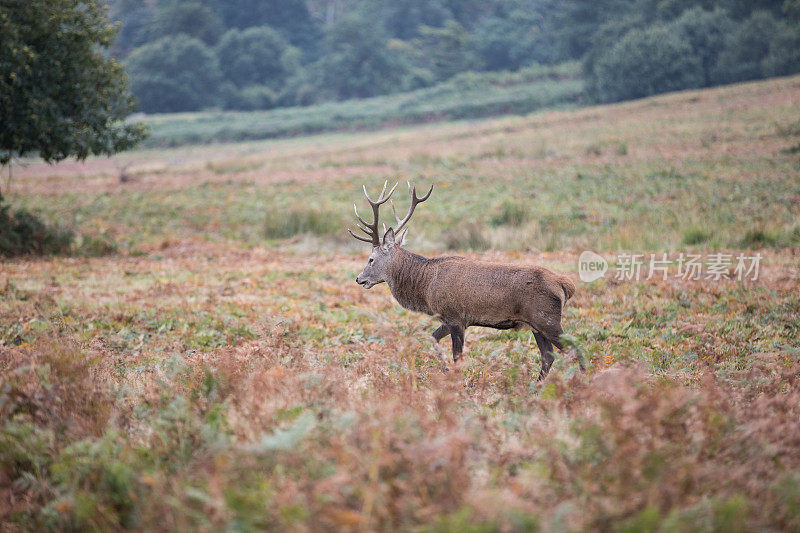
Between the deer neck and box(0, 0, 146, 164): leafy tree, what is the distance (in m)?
11.7

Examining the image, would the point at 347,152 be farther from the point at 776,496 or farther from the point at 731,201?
the point at 776,496

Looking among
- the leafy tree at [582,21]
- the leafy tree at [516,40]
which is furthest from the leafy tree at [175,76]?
the leafy tree at [582,21]

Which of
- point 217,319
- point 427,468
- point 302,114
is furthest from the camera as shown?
point 302,114

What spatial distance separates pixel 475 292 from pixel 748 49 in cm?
6316

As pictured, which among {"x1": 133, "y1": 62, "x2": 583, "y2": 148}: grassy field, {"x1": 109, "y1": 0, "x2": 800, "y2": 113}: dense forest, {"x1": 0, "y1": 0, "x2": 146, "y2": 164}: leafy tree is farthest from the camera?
{"x1": 133, "y1": 62, "x2": 583, "y2": 148}: grassy field

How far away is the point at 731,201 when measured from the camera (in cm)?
1894

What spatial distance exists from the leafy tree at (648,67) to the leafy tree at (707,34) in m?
1.16

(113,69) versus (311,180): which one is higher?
(113,69)

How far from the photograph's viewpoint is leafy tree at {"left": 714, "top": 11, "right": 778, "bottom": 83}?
192ft

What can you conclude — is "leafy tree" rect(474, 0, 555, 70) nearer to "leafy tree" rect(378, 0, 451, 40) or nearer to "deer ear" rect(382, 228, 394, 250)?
"leafy tree" rect(378, 0, 451, 40)

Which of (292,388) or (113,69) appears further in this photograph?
(113,69)

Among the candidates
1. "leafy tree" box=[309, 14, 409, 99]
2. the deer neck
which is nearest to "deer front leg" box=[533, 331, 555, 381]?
the deer neck

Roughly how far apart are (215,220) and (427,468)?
64.0ft

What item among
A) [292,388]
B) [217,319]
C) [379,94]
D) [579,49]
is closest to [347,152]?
[217,319]
